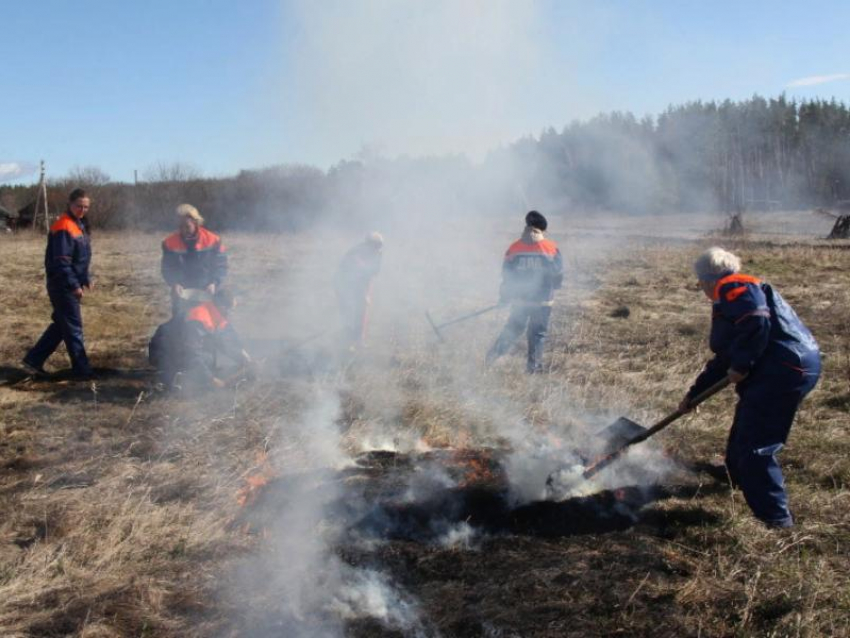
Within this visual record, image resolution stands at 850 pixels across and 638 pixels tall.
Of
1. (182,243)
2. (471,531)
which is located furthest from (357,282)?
(471,531)

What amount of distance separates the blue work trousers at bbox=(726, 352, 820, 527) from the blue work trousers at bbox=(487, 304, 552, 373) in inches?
127

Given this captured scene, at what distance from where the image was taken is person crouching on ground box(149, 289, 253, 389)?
20.5ft

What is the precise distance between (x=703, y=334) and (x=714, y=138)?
7.26 meters

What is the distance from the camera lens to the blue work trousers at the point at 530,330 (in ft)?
23.0

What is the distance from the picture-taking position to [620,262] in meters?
16.2

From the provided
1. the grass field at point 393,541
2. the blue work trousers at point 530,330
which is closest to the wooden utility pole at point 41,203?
the grass field at point 393,541

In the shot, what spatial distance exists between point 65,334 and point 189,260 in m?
1.37

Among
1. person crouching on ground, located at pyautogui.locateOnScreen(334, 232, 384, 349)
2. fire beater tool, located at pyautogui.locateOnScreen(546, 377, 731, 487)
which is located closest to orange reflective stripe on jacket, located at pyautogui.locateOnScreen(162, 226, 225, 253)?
person crouching on ground, located at pyautogui.locateOnScreen(334, 232, 384, 349)

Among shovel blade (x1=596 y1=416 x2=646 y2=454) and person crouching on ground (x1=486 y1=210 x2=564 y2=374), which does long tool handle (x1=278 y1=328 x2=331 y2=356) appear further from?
shovel blade (x1=596 y1=416 x2=646 y2=454)

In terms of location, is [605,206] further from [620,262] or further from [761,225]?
[761,225]

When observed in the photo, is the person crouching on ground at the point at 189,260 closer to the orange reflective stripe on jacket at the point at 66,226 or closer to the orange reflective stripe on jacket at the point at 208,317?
the orange reflective stripe on jacket at the point at 208,317

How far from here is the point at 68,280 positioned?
20.4 feet

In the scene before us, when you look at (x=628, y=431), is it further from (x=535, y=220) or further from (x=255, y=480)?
(x=535, y=220)

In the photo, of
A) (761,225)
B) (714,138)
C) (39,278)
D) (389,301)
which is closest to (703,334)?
(389,301)
